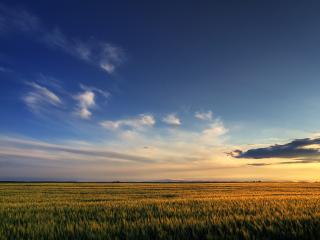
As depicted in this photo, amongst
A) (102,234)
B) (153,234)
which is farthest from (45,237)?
(153,234)

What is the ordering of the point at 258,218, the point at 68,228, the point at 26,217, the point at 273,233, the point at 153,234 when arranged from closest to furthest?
the point at 273,233 → the point at 153,234 → the point at 68,228 → the point at 258,218 → the point at 26,217

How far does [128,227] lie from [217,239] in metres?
2.75

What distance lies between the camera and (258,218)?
9352 mm

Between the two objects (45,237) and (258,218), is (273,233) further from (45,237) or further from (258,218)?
(45,237)

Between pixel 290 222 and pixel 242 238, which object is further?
pixel 290 222

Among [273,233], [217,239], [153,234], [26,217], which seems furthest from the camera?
[26,217]

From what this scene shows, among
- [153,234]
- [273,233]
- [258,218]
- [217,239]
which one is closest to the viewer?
[217,239]

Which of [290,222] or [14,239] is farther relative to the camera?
[290,222]

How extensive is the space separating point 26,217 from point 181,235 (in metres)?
7.24

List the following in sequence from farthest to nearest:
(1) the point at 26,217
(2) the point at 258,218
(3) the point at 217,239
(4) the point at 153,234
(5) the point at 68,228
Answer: (1) the point at 26,217 → (2) the point at 258,218 → (5) the point at 68,228 → (4) the point at 153,234 → (3) the point at 217,239

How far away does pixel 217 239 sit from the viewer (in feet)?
21.7

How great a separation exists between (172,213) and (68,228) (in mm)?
4744

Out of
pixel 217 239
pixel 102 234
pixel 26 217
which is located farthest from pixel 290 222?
pixel 26 217

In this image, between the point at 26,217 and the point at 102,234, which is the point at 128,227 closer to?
the point at 102,234
